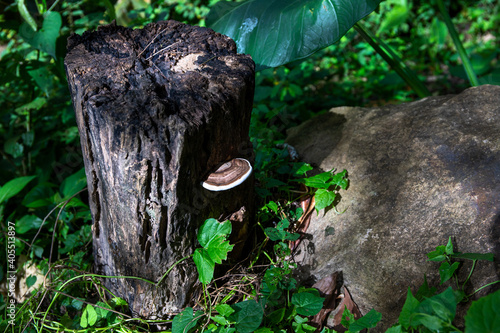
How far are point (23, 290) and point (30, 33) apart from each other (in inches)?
69.9

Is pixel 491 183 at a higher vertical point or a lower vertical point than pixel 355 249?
higher

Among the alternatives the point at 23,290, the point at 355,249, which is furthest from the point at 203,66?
the point at 23,290

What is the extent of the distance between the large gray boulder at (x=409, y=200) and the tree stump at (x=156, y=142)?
1.88ft

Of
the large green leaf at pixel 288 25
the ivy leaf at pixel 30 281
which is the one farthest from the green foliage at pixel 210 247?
the ivy leaf at pixel 30 281

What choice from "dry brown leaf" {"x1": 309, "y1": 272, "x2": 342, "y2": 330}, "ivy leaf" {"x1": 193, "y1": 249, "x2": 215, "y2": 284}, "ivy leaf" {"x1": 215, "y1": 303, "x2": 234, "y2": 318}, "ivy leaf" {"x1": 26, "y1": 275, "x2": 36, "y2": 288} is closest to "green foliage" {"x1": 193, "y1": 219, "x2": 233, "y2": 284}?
"ivy leaf" {"x1": 193, "y1": 249, "x2": 215, "y2": 284}

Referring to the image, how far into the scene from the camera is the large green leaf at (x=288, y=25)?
2.15 metres

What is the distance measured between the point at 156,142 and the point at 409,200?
1326 mm

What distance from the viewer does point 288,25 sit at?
7.41ft

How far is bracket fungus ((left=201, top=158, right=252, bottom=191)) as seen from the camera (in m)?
1.55

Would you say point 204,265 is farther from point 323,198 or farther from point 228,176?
point 323,198

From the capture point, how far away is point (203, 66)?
5.85ft

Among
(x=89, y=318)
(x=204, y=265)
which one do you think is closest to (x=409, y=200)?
(x=204, y=265)

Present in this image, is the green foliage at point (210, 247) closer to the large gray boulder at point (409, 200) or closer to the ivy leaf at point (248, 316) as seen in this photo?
the ivy leaf at point (248, 316)

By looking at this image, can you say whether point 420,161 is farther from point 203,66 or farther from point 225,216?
point 203,66
